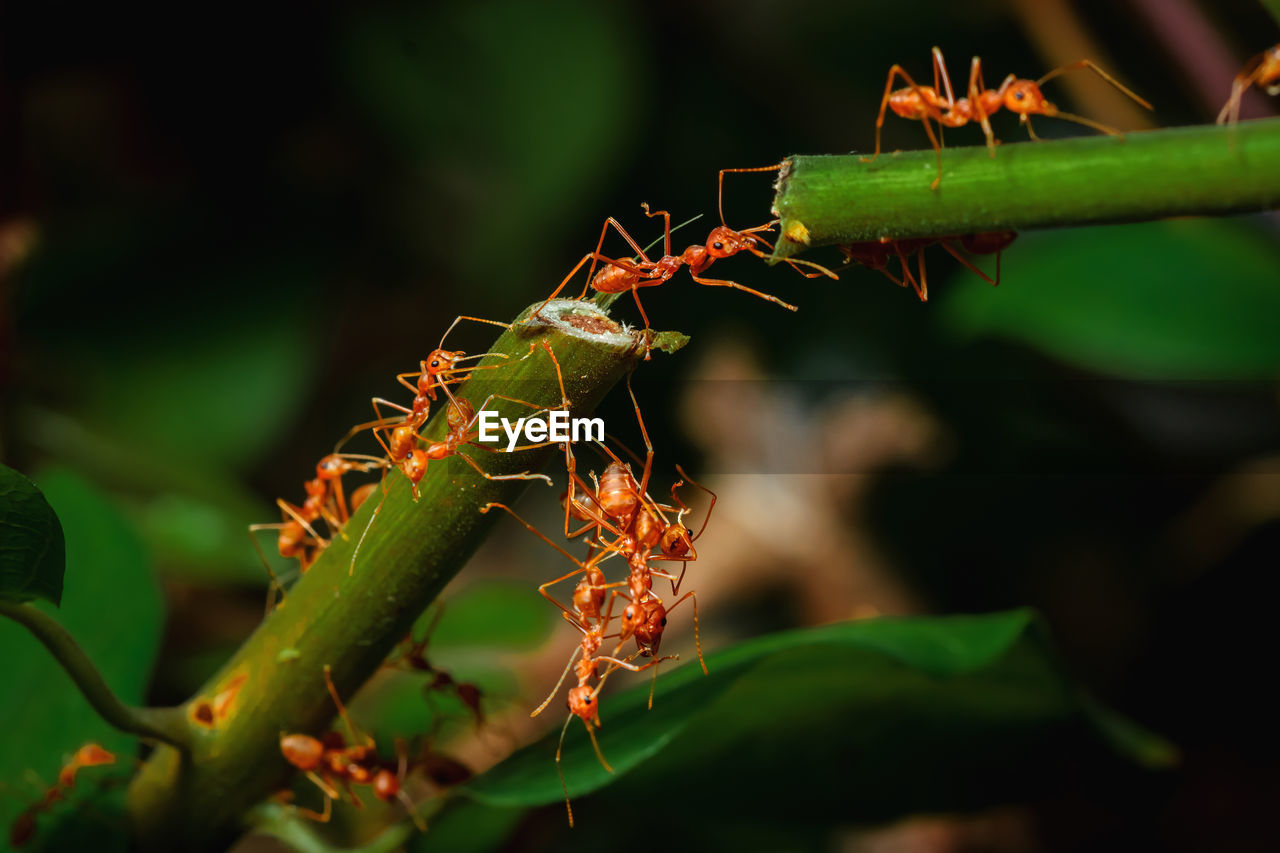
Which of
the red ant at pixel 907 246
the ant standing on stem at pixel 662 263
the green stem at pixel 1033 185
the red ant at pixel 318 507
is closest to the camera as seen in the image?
the green stem at pixel 1033 185

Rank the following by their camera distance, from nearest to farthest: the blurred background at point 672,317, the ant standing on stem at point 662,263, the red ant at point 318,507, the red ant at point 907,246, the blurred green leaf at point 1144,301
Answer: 1. the red ant at point 907,246
2. the ant standing on stem at point 662,263
3. the red ant at point 318,507
4. the blurred green leaf at point 1144,301
5. the blurred background at point 672,317

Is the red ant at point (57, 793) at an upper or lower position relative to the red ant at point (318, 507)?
lower

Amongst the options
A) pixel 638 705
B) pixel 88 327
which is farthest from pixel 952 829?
pixel 88 327

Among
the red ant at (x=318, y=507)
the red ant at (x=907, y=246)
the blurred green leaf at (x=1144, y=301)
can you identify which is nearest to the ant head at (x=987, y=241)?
the red ant at (x=907, y=246)

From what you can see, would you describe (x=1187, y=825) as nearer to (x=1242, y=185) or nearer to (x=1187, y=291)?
(x=1187, y=291)

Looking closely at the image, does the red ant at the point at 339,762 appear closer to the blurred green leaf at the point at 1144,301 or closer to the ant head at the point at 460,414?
the ant head at the point at 460,414

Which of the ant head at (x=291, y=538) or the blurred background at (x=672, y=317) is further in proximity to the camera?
the blurred background at (x=672, y=317)

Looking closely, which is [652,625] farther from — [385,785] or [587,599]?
[385,785]
